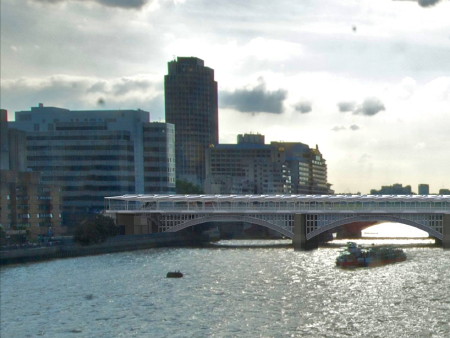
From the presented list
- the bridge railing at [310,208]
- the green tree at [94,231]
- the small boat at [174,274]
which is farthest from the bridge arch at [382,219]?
the small boat at [174,274]

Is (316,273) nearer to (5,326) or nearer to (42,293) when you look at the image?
(42,293)

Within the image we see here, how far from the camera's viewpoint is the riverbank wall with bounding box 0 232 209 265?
433 ft

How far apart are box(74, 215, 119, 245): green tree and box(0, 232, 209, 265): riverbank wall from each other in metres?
1.13

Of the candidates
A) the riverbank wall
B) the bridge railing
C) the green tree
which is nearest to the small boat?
the riverbank wall

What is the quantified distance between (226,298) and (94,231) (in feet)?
212

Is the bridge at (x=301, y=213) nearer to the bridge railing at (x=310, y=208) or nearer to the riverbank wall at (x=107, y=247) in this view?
the bridge railing at (x=310, y=208)

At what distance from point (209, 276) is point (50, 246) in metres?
41.3

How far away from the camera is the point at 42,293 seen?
320ft

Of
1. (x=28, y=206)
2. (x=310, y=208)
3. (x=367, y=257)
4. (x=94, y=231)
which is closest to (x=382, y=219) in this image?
(x=310, y=208)

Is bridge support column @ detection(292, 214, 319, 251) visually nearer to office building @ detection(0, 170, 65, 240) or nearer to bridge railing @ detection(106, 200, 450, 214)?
bridge railing @ detection(106, 200, 450, 214)

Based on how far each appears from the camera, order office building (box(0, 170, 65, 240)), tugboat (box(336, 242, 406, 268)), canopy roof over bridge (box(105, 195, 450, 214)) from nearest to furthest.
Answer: tugboat (box(336, 242, 406, 268)) → office building (box(0, 170, 65, 240)) → canopy roof over bridge (box(105, 195, 450, 214))

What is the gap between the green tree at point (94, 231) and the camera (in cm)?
15050

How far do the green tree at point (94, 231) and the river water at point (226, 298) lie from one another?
568 inches

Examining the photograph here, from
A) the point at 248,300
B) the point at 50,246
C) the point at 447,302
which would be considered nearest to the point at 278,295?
→ the point at 248,300
